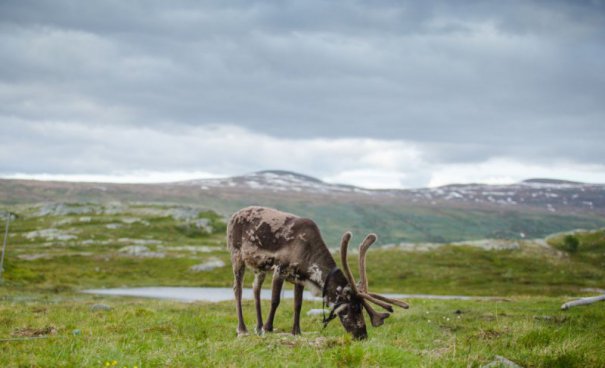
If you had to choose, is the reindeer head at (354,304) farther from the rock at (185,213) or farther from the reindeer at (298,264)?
the rock at (185,213)

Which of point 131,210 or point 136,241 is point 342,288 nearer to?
point 136,241

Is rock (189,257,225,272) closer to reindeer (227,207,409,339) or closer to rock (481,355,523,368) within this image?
reindeer (227,207,409,339)

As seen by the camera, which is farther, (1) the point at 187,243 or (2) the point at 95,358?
(1) the point at 187,243

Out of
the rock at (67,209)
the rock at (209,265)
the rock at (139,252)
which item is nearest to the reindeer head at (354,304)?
the rock at (209,265)

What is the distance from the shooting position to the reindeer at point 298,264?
12000 millimetres

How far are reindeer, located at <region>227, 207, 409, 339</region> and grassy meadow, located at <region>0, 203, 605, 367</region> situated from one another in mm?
841

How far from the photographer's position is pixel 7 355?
826 cm

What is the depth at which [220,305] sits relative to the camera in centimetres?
2706

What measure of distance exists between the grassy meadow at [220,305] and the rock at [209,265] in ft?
3.06

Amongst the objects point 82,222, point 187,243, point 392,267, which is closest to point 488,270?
point 392,267

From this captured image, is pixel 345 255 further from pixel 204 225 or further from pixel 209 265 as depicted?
pixel 204 225

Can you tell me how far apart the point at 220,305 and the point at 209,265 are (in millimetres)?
55045

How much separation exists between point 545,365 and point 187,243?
350 feet

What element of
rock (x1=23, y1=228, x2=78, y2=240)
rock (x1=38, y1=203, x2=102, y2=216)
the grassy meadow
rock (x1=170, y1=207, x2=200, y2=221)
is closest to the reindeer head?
the grassy meadow
